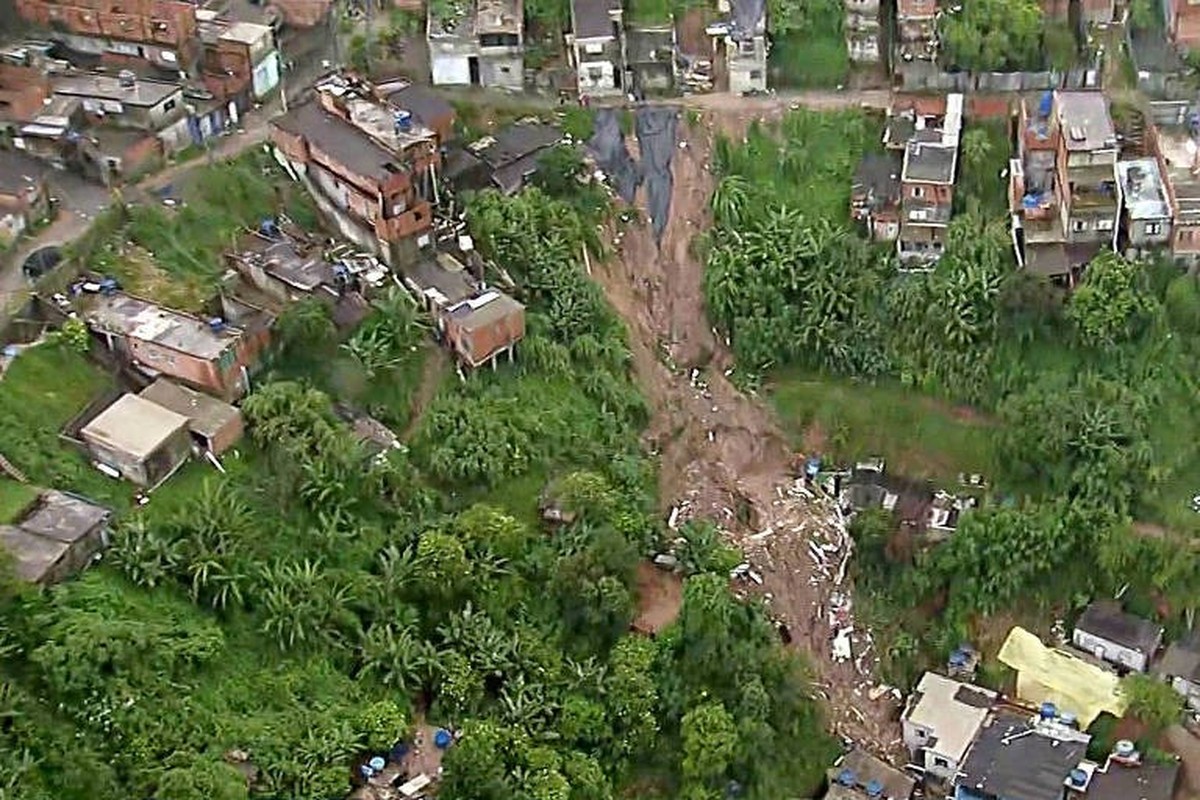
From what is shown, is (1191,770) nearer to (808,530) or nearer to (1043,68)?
(808,530)

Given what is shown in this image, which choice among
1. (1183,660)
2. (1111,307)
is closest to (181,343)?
(1111,307)

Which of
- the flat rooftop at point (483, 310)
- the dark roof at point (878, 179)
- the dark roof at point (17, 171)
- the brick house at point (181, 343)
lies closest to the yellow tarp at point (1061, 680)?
the dark roof at point (878, 179)

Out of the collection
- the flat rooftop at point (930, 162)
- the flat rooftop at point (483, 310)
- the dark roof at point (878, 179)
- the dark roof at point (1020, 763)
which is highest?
the flat rooftop at point (930, 162)

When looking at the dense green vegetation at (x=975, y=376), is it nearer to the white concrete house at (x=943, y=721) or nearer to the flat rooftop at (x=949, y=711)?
the flat rooftop at (x=949, y=711)

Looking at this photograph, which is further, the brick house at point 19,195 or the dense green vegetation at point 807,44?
the dense green vegetation at point 807,44

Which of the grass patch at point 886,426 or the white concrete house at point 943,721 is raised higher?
the grass patch at point 886,426
